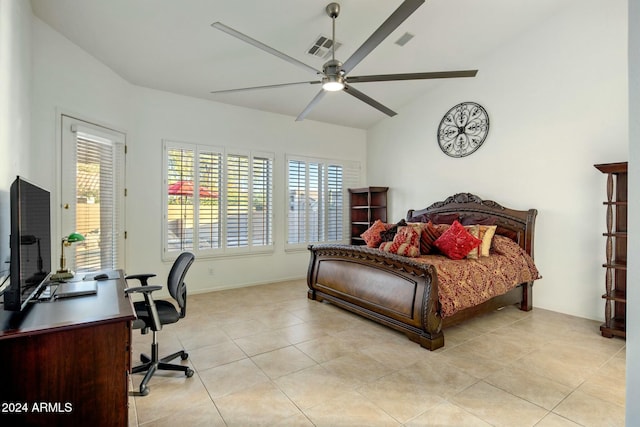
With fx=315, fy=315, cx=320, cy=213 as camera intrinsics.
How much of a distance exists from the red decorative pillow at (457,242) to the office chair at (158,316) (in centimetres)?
296

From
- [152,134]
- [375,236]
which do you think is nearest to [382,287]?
[375,236]

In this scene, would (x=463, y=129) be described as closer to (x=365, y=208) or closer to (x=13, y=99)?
(x=365, y=208)

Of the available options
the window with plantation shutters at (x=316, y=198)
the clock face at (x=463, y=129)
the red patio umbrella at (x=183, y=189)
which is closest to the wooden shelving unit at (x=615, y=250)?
the clock face at (x=463, y=129)

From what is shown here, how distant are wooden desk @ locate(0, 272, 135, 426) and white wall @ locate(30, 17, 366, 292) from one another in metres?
2.31

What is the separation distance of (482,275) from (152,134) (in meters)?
4.65

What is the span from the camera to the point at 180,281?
2520 mm

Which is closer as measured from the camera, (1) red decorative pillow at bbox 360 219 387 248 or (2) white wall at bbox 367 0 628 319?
(2) white wall at bbox 367 0 628 319

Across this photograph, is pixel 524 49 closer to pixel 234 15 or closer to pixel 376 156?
pixel 376 156

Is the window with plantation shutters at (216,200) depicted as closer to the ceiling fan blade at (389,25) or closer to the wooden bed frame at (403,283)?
the wooden bed frame at (403,283)

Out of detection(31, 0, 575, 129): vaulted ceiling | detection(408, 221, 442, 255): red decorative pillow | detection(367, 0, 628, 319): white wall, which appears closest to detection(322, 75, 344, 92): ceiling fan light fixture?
detection(31, 0, 575, 129): vaulted ceiling

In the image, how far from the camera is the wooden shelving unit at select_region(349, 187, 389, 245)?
6301mm

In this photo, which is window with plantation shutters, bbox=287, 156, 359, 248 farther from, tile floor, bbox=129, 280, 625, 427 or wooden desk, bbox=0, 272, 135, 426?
wooden desk, bbox=0, 272, 135, 426

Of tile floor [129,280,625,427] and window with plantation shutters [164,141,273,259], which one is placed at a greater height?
window with plantation shutters [164,141,273,259]

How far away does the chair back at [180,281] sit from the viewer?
2.50m
